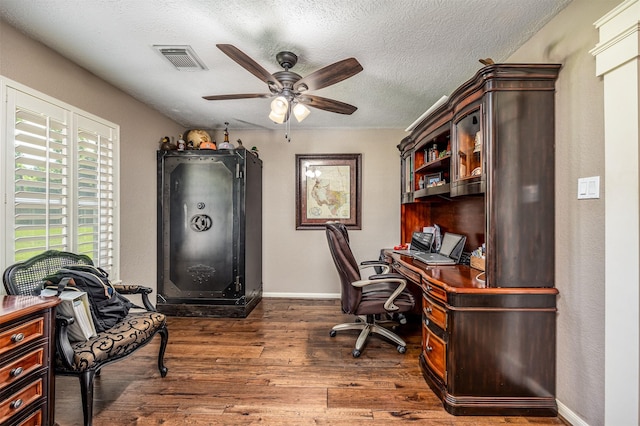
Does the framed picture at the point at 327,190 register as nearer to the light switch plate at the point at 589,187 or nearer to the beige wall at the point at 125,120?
the beige wall at the point at 125,120

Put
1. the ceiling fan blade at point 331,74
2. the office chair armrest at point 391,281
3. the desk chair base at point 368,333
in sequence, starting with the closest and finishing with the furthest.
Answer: the ceiling fan blade at point 331,74
the office chair armrest at point 391,281
the desk chair base at point 368,333

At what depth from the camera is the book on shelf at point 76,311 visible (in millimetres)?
1659

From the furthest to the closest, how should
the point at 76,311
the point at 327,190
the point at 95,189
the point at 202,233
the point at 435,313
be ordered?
the point at 327,190 < the point at 202,233 < the point at 95,189 < the point at 435,313 < the point at 76,311

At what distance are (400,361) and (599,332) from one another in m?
1.33

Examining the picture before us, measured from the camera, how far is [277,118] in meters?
2.19

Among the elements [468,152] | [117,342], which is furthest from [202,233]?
[468,152]

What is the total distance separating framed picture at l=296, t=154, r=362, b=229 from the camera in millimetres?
4137

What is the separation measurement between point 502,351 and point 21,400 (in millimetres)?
2549

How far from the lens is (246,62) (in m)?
1.77

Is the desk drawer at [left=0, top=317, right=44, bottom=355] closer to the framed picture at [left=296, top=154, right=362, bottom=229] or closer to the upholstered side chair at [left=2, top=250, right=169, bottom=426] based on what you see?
the upholstered side chair at [left=2, top=250, right=169, bottom=426]

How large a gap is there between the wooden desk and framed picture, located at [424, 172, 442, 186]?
148 centimetres

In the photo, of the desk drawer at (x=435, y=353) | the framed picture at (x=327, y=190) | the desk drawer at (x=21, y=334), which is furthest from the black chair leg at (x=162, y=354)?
the framed picture at (x=327, y=190)

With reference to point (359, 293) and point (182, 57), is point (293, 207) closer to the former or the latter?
point (359, 293)

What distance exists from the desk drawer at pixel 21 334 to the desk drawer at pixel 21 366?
0.23 ft
